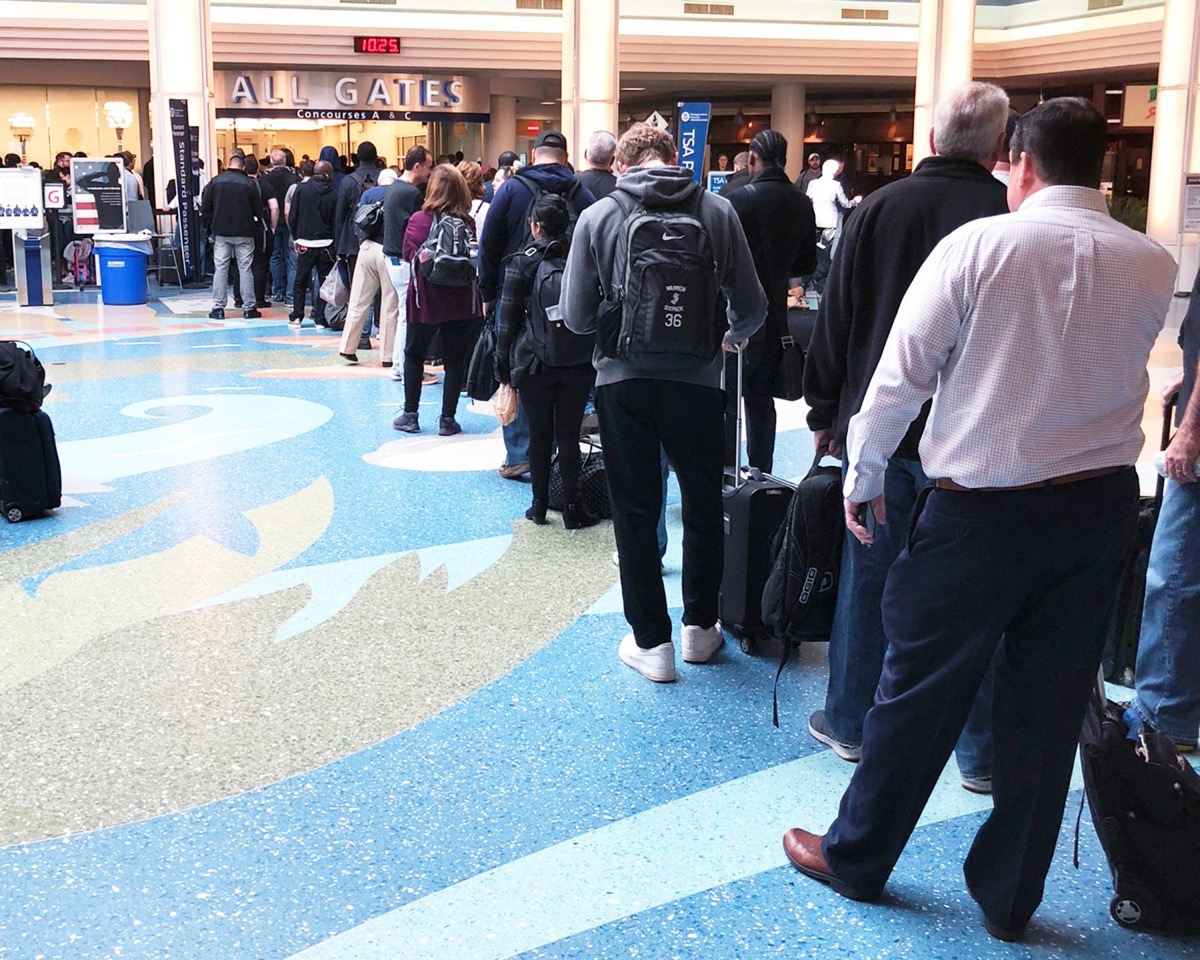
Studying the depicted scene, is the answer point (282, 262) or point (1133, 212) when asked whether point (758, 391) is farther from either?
point (1133, 212)

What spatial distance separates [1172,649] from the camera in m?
3.51

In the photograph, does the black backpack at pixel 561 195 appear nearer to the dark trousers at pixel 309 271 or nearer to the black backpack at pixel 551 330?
the black backpack at pixel 551 330

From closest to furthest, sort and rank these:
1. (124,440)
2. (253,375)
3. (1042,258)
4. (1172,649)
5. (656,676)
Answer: (1042,258) → (1172,649) → (656,676) → (124,440) → (253,375)

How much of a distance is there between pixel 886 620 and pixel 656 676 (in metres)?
1.62

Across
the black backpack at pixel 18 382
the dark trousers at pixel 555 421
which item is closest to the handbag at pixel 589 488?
the dark trousers at pixel 555 421

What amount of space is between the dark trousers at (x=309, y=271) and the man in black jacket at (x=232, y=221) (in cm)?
83

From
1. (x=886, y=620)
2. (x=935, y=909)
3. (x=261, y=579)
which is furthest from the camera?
(x=261, y=579)

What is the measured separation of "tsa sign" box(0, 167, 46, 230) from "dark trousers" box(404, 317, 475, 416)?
8.50m

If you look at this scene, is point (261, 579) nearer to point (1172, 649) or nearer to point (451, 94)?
point (1172, 649)

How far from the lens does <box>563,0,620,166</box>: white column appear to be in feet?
71.2

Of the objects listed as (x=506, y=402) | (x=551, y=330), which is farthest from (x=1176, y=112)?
(x=551, y=330)

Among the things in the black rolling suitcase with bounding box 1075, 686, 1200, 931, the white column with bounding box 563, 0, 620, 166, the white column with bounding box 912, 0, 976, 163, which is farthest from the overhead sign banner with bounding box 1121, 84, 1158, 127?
the black rolling suitcase with bounding box 1075, 686, 1200, 931

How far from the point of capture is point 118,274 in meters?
14.9

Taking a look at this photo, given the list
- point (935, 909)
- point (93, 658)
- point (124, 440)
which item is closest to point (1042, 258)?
point (935, 909)
